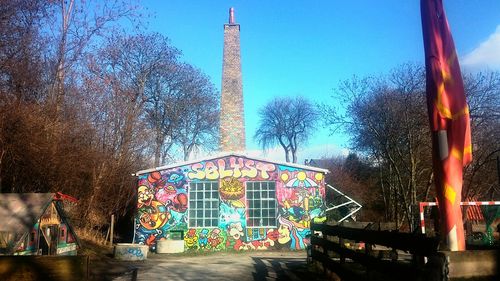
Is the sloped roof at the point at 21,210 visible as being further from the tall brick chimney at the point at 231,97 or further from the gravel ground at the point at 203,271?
the tall brick chimney at the point at 231,97

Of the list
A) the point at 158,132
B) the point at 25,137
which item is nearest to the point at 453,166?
the point at 25,137

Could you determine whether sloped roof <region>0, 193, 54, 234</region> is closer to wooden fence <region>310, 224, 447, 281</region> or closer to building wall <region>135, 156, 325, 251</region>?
wooden fence <region>310, 224, 447, 281</region>

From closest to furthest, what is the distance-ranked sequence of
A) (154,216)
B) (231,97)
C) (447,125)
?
(447,125) < (154,216) < (231,97)

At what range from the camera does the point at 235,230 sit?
2241 cm

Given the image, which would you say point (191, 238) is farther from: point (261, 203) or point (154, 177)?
point (261, 203)

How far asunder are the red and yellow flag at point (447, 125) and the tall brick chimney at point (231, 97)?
31.1 m

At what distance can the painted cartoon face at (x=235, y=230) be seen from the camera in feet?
73.4

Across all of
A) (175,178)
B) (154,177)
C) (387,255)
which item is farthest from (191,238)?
(387,255)

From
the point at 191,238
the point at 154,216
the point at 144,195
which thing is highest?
the point at 144,195

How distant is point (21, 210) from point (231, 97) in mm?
29248

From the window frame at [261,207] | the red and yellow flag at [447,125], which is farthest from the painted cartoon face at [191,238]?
the red and yellow flag at [447,125]

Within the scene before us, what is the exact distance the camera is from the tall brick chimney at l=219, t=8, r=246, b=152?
38.8 meters

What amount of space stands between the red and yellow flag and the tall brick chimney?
3108 centimetres

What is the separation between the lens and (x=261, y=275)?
481 inches
